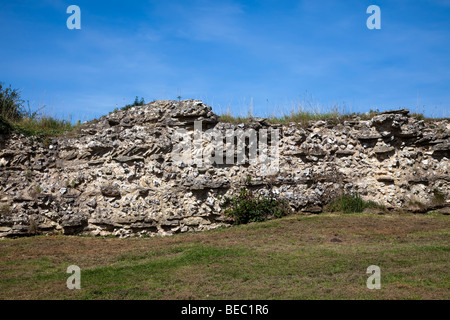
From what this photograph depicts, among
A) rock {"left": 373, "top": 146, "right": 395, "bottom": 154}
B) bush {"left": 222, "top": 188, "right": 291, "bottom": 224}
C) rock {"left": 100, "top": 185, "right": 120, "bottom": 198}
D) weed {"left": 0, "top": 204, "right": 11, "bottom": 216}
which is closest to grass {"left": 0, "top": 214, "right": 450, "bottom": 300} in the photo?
bush {"left": 222, "top": 188, "right": 291, "bottom": 224}

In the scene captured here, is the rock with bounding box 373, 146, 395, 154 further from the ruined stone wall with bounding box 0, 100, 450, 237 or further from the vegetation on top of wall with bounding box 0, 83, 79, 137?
the vegetation on top of wall with bounding box 0, 83, 79, 137

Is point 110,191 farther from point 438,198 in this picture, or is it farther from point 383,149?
point 438,198

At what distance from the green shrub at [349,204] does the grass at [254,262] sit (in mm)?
518

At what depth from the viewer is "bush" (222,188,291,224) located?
12.8m

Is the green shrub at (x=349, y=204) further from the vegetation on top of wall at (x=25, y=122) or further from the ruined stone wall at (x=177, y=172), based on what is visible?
the vegetation on top of wall at (x=25, y=122)

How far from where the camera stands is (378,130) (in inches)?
559

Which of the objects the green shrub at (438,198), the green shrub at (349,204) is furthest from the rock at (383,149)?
the green shrub at (438,198)

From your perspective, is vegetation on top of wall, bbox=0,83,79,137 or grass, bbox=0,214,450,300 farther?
vegetation on top of wall, bbox=0,83,79,137

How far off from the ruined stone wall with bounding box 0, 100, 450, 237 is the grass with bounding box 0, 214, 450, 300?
2.48 feet

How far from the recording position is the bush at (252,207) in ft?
42.1

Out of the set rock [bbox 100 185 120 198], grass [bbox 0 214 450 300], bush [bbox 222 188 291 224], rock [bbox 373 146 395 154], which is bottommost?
grass [bbox 0 214 450 300]
